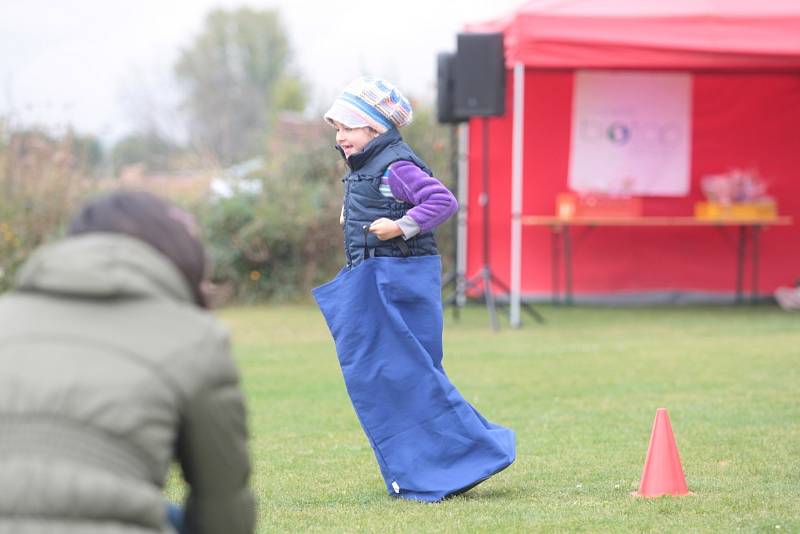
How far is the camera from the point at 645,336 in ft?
39.5

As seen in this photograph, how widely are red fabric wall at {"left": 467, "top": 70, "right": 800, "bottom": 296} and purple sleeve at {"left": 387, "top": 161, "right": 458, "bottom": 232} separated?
9929 mm

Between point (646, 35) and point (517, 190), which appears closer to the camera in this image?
point (646, 35)

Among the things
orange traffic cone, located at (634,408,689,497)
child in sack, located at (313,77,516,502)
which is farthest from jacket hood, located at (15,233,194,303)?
orange traffic cone, located at (634,408,689,497)

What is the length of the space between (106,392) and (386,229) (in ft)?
10.0

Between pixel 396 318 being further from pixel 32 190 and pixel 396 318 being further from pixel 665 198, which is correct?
pixel 32 190

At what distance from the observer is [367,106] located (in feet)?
17.5

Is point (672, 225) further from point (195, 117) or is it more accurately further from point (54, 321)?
point (195, 117)

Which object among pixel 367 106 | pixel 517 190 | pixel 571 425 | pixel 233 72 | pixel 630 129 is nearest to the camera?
pixel 367 106

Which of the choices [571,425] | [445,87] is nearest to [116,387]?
[571,425]

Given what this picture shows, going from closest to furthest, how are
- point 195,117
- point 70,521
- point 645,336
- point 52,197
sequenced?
point 70,521
point 645,336
point 52,197
point 195,117

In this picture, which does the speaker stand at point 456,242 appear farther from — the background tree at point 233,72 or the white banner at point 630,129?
the background tree at point 233,72

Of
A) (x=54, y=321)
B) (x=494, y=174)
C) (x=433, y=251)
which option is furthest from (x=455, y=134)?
(x=54, y=321)

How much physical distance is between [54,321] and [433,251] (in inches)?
129

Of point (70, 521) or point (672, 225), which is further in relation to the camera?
point (672, 225)
